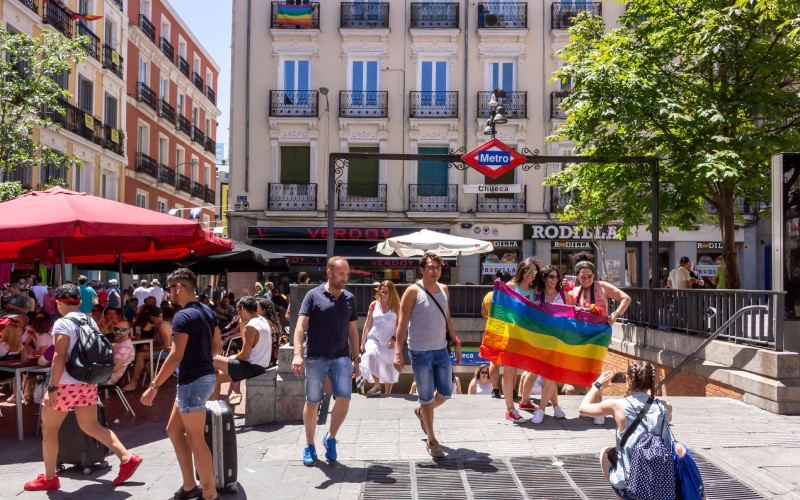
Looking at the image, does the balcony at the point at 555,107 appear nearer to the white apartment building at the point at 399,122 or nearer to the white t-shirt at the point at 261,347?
the white apartment building at the point at 399,122

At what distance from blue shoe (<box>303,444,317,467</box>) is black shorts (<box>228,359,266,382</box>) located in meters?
1.75

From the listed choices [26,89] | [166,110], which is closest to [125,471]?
[26,89]

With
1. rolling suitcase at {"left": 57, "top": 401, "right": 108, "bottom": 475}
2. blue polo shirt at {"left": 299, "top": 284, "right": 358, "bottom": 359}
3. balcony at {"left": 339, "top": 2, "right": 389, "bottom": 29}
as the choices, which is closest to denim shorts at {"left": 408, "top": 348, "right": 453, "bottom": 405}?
blue polo shirt at {"left": 299, "top": 284, "right": 358, "bottom": 359}

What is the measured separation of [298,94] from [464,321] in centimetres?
1687

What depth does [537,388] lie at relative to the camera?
36.2ft

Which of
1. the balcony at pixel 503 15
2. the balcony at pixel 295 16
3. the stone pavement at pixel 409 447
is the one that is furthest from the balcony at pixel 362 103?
the stone pavement at pixel 409 447

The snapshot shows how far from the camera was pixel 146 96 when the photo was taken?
36656 millimetres

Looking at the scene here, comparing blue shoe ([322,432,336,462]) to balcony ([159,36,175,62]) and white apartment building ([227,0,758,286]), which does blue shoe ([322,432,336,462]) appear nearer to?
white apartment building ([227,0,758,286])

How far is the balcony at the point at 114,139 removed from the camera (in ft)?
106

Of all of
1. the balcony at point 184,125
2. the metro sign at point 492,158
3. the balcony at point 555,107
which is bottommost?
the metro sign at point 492,158

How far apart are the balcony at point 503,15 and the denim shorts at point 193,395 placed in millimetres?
25551

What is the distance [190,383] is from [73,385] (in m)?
1.29

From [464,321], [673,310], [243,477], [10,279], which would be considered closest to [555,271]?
[673,310]

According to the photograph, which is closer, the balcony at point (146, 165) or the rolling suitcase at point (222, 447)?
the rolling suitcase at point (222, 447)
